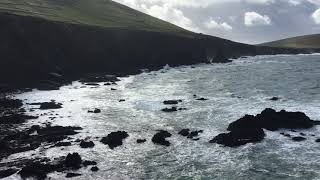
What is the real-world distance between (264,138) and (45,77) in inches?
2093

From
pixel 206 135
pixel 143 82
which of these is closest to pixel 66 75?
pixel 143 82

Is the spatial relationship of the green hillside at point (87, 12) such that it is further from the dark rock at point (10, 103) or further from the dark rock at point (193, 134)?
the dark rock at point (193, 134)

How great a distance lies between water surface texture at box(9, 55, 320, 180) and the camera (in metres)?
40.5

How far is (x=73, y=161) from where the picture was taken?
41.8 meters

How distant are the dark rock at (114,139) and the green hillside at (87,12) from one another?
6647 cm

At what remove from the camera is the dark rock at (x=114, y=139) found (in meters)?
48.2

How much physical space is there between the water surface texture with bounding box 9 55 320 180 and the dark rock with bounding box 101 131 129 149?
63 cm

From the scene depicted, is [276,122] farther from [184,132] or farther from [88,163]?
[88,163]

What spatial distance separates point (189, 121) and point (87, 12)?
110 meters

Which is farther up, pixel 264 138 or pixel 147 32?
pixel 147 32

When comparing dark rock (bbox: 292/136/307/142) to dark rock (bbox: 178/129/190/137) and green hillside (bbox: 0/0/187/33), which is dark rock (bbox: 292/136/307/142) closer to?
dark rock (bbox: 178/129/190/137)

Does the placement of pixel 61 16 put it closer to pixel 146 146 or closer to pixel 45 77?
pixel 45 77

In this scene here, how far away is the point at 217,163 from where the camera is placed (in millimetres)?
42125

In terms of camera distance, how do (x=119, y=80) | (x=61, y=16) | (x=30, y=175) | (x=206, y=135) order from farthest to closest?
1. (x=61, y=16)
2. (x=119, y=80)
3. (x=206, y=135)
4. (x=30, y=175)
